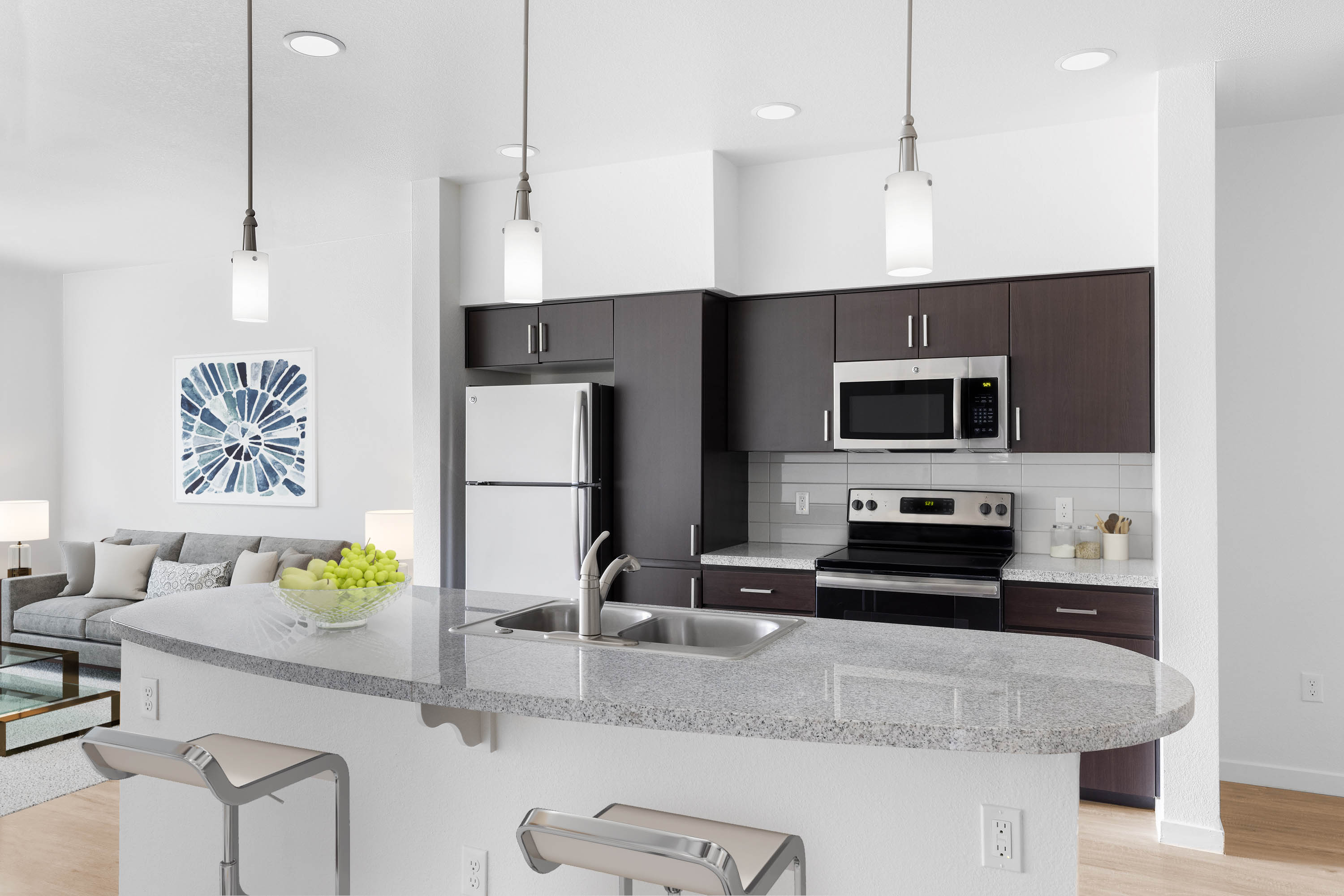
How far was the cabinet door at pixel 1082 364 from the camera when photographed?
3.39 meters

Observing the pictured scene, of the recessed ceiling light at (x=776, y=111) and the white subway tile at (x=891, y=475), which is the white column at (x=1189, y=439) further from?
the recessed ceiling light at (x=776, y=111)

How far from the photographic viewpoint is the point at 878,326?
3773mm

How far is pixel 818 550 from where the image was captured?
403 centimetres

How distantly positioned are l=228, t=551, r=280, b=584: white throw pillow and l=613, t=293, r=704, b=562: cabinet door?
2.29 metres

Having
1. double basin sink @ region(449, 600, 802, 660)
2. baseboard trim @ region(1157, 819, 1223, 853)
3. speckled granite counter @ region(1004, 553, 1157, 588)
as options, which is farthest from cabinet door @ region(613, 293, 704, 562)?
baseboard trim @ region(1157, 819, 1223, 853)

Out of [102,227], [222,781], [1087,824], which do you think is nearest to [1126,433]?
[1087,824]

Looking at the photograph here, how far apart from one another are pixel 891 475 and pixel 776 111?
1630 mm

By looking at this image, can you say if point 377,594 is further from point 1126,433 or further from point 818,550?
point 1126,433

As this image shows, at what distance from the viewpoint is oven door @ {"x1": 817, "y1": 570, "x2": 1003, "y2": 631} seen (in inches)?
131

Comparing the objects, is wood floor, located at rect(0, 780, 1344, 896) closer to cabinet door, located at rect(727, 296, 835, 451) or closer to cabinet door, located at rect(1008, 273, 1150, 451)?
cabinet door, located at rect(1008, 273, 1150, 451)

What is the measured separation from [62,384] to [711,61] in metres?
5.87

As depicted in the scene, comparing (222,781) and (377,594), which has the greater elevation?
(377,594)

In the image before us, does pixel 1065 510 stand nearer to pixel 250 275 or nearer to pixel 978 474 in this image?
pixel 978 474

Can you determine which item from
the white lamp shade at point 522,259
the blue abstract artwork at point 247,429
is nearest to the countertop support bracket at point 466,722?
the white lamp shade at point 522,259
